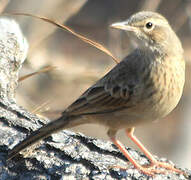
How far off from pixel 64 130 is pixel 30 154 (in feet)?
1.93

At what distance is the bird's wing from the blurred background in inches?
26.2

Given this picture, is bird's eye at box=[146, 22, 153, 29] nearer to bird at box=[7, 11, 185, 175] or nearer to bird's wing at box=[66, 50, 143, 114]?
bird at box=[7, 11, 185, 175]

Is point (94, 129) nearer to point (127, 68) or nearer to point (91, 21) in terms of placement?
point (91, 21)

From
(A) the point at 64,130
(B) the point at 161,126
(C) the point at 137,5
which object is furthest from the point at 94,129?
(A) the point at 64,130

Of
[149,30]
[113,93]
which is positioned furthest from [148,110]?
[149,30]

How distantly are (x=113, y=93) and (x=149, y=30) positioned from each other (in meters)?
0.66

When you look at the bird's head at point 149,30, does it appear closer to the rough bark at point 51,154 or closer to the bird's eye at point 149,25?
the bird's eye at point 149,25

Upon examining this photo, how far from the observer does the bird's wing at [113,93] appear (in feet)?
17.5

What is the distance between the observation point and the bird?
17.0ft

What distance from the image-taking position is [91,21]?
15.9m

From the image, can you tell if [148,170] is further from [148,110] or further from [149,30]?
[149,30]

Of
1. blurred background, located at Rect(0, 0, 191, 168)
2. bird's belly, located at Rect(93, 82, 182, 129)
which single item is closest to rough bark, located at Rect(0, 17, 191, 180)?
bird's belly, located at Rect(93, 82, 182, 129)

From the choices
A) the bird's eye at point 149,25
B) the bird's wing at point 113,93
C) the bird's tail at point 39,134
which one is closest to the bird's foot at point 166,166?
the bird's wing at point 113,93

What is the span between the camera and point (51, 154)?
492 cm
